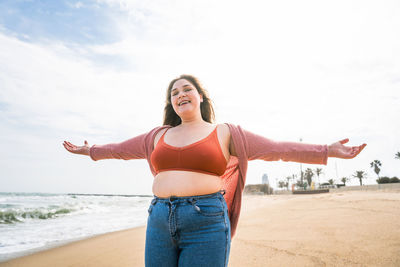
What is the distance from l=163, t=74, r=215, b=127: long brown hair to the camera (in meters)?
2.81

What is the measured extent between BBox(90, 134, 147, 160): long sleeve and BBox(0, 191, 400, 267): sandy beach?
223 cm

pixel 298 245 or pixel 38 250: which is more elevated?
pixel 298 245

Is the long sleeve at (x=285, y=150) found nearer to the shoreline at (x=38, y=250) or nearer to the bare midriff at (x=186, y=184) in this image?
the bare midriff at (x=186, y=184)

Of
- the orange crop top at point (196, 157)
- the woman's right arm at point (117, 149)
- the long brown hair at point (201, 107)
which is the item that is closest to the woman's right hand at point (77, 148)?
the woman's right arm at point (117, 149)

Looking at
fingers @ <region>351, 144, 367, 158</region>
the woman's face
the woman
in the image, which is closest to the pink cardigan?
the woman

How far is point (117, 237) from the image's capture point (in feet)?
22.0

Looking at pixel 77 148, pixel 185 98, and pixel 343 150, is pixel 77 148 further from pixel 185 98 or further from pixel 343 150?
pixel 343 150

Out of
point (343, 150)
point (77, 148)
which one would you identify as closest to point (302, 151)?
point (343, 150)

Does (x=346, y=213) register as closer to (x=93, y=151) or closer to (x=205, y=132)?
(x=205, y=132)

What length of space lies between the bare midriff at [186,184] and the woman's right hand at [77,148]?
125cm

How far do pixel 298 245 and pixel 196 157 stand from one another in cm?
303

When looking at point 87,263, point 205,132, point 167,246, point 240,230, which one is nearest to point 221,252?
point 167,246

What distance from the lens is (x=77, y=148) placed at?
9.79ft

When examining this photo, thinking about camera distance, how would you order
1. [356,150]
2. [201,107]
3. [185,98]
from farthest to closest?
[201,107] < [185,98] < [356,150]
